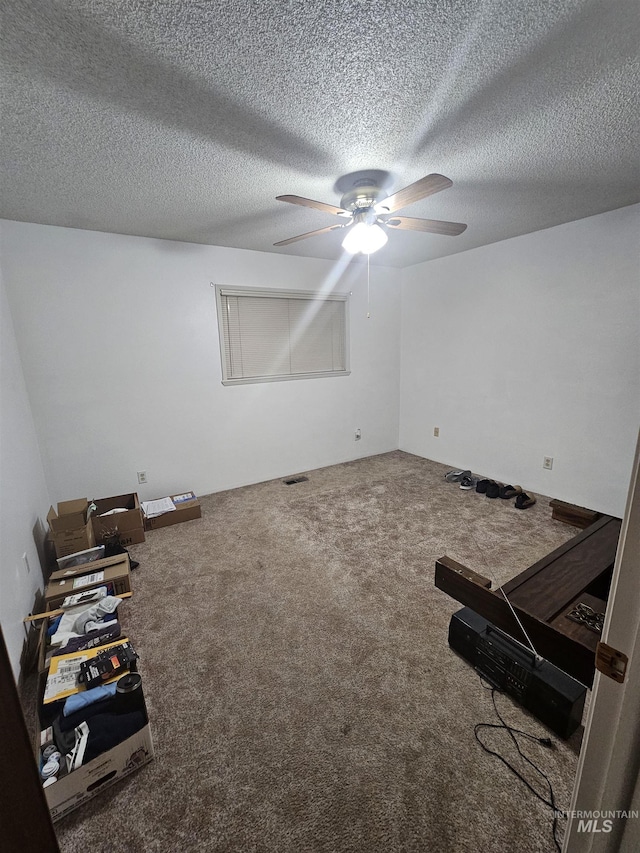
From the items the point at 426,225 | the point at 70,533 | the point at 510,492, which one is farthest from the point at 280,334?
the point at 510,492

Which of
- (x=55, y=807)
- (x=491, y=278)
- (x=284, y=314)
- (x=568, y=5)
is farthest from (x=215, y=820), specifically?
(x=491, y=278)

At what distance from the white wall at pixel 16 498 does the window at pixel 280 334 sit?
1.62m

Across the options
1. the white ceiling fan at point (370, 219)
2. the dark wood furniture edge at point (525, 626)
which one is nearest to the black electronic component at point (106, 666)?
the dark wood furniture edge at point (525, 626)

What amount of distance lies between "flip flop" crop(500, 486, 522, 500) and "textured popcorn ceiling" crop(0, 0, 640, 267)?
94.5 inches

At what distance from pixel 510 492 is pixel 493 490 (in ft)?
0.52

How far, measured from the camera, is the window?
360 cm

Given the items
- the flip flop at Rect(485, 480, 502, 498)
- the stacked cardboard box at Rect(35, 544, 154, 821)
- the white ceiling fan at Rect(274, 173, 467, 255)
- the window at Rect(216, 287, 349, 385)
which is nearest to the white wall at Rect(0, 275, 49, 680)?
the stacked cardboard box at Rect(35, 544, 154, 821)

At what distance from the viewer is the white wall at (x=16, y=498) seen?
65.7 inches

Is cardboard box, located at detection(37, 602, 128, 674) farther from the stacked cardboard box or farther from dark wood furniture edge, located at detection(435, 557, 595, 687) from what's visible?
dark wood furniture edge, located at detection(435, 557, 595, 687)

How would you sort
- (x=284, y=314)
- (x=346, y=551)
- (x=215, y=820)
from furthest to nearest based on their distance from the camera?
(x=284, y=314) < (x=346, y=551) < (x=215, y=820)

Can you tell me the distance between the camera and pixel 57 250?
9.03ft

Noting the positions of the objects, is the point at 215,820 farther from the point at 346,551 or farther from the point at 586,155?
the point at 586,155

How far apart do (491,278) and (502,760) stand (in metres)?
3.73
